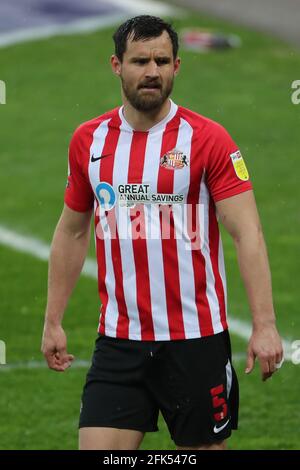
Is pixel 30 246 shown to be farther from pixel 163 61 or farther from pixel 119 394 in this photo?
pixel 163 61

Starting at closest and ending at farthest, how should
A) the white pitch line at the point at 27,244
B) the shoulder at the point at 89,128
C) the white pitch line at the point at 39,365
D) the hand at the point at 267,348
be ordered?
the hand at the point at 267,348 → the shoulder at the point at 89,128 → the white pitch line at the point at 39,365 → the white pitch line at the point at 27,244

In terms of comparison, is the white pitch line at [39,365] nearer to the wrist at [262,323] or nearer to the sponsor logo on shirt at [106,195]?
the sponsor logo on shirt at [106,195]

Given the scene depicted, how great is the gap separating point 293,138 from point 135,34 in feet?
36.7

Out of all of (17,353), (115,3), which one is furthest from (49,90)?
(17,353)

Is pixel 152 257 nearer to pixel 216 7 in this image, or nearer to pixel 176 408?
pixel 176 408

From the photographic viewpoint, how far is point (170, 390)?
6184mm

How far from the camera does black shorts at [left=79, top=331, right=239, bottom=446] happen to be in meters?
6.16

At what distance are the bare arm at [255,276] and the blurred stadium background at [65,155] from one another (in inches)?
88.0

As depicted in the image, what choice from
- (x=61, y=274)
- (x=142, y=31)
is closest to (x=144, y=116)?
(x=142, y=31)

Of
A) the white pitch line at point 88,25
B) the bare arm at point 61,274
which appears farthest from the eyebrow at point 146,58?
the white pitch line at point 88,25

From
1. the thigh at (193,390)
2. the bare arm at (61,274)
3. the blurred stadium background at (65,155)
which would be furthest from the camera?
the blurred stadium background at (65,155)

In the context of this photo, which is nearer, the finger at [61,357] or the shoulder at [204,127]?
the shoulder at [204,127]

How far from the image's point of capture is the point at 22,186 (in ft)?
50.0

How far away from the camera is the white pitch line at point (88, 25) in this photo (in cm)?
2136
